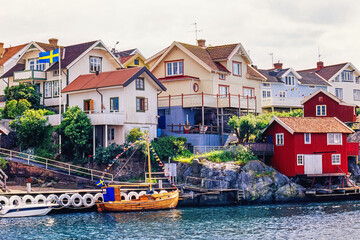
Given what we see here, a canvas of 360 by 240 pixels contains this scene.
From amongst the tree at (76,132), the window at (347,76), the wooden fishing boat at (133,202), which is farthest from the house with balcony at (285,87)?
the wooden fishing boat at (133,202)

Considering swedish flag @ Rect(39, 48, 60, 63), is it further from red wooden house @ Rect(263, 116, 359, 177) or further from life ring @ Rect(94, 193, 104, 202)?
red wooden house @ Rect(263, 116, 359, 177)

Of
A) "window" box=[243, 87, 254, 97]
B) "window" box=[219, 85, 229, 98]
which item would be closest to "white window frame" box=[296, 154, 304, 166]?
"window" box=[219, 85, 229, 98]

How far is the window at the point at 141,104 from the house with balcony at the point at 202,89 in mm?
3820

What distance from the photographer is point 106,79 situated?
191 feet

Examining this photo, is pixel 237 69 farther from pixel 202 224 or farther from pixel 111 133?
pixel 202 224

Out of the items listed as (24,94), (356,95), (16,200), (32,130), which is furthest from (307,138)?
(356,95)

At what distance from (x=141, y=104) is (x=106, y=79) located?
4.29 m

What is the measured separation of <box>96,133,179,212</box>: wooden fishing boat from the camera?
45594mm

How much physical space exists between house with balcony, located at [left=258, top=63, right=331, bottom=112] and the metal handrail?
2831 cm

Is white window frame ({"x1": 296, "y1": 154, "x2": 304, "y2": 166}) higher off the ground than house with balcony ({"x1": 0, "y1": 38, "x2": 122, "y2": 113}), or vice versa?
house with balcony ({"x1": 0, "y1": 38, "x2": 122, "y2": 113})

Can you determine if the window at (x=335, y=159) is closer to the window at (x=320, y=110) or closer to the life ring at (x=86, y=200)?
the window at (x=320, y=110)

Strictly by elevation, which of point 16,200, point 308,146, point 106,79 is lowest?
point 16,200

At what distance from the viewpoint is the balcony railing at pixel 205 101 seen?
2404 inches

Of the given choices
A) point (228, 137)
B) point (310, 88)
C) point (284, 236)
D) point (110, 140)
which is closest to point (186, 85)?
point (228, 137)
